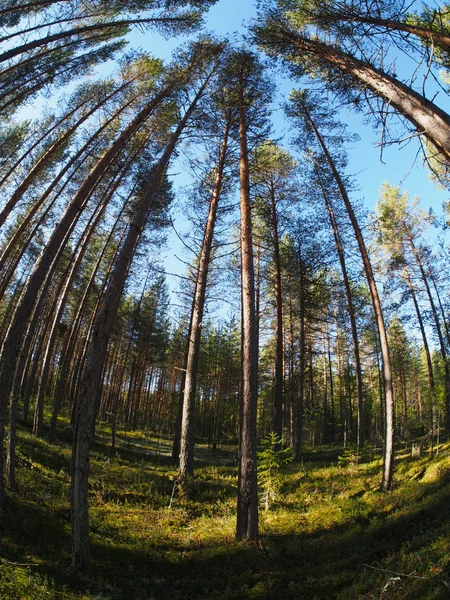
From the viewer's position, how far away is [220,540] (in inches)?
266

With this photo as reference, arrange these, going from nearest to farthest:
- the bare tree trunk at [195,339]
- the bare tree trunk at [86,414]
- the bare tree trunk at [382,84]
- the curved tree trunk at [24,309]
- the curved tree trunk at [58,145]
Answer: the bare tree trunk at [382,84] < the bare tree trunk at [86,414] < the curved tree trunk at [24,309] < the bare tree trunk at [195,339] < the curved tree trunk at [58,145]

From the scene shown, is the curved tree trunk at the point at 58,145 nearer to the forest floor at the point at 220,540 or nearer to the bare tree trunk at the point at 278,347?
the bare tree trunk at the point at 278,347

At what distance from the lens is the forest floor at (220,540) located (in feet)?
14.1

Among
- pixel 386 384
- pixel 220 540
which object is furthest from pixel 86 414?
pixel 386 384

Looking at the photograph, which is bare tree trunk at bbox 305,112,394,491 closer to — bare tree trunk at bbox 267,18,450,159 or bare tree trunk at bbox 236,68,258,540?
bare tree trunk at bbox 236,68,258,540

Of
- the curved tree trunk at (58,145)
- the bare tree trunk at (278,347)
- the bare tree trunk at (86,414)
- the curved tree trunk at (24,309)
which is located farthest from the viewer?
the bare tree trunk at (278,347)

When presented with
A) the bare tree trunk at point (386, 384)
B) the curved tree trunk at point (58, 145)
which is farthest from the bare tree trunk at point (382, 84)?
the curved tree trunk at point (58, 145)

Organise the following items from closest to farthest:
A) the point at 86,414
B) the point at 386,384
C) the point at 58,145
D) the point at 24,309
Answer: the point at 86,414 < the point at 24,309 < the point at 386,384 < the point at 58,145

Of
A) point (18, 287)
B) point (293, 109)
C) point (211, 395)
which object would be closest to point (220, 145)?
point (293, 109)

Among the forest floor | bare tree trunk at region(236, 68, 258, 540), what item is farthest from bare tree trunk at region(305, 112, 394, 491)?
bare tree trunk at region(236, 68, 258, 540)

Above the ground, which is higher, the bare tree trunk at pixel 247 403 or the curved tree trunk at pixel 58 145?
the curved tree trunk at pixel 58 145

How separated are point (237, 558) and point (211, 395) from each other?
→ 111 feet

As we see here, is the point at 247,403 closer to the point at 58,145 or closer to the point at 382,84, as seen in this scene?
the point at 382,84

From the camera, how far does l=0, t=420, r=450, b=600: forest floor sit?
4.29m
